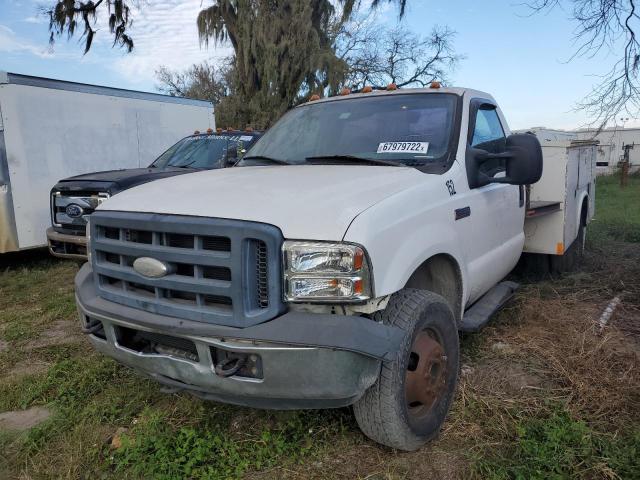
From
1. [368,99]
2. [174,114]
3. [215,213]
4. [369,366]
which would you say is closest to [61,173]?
[174,114]

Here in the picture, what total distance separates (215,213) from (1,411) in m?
2.26

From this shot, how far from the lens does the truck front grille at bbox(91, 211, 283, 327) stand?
7.57 feet

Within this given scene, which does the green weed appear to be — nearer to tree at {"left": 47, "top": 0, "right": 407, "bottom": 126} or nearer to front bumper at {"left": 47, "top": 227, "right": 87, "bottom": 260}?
front bumper at {"left": 47, "top": 227, "right": 87, "bottom": 260}

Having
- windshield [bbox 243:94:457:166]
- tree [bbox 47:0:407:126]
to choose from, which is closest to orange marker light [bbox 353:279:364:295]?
windshield [bbox 243:94:457:166]

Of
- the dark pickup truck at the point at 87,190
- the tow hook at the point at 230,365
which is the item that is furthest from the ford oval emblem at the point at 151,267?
the dark pickup truck at the point at 87,190

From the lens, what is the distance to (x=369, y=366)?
2326 mm

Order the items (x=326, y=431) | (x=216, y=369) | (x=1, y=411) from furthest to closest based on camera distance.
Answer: (x=1, y=411), (x=326, y=431), (x=216, y=369)

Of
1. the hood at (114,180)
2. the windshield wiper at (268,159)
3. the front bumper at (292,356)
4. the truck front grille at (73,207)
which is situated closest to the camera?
the front bumper at (292,356)

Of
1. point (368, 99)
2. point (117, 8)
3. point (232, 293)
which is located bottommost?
point (232, 293)

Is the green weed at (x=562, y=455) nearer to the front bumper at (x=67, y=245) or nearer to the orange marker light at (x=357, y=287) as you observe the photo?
the orange marker light at (x=357, y=287)

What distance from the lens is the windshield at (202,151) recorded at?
23.6 ft

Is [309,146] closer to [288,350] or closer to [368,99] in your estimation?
[368,99]

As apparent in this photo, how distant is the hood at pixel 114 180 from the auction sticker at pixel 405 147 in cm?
357

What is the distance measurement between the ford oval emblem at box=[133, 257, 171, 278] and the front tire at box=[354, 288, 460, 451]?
103 centimetres
